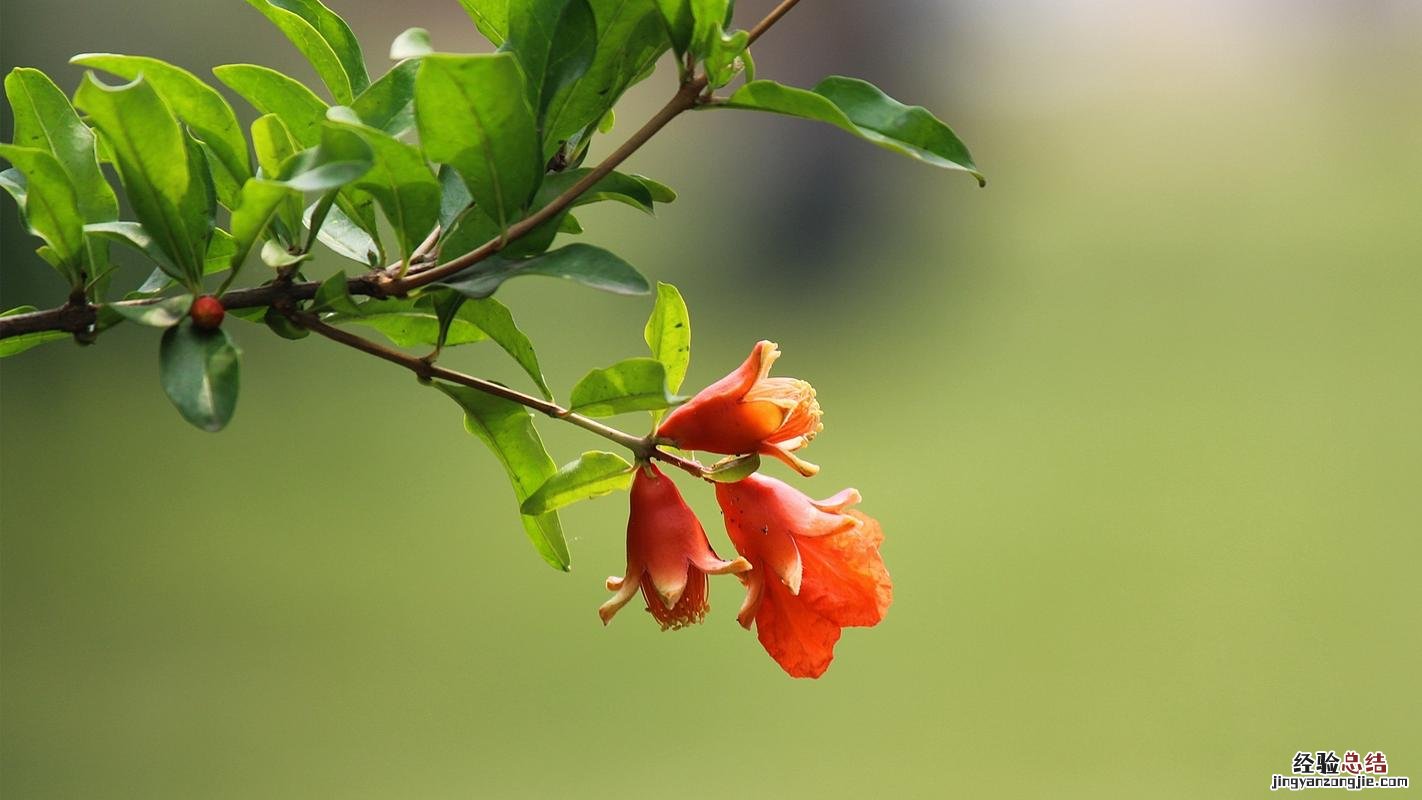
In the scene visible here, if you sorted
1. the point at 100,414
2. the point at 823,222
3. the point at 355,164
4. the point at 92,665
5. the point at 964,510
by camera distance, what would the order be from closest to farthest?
the point at 355,164
the point at 92,665
the point at 964,510
the point at 100,414
the point at 823,222

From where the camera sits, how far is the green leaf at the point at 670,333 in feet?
1.40

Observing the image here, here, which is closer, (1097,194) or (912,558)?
(912,558)

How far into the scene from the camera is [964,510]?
101 inches

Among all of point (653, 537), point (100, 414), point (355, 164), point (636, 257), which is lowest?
point (100, 414)

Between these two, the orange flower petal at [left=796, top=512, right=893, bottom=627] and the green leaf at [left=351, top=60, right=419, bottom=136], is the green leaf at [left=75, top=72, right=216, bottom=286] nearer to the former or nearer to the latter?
the green leaf at [left=351, top=60, right=419, bottom=136]

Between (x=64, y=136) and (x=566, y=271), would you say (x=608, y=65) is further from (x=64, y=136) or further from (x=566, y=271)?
(x=64, y=136)

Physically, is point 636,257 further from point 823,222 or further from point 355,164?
point 355,164

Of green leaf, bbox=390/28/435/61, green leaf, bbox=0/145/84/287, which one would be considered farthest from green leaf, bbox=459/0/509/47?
green leaf, bbox=0/145/84/287

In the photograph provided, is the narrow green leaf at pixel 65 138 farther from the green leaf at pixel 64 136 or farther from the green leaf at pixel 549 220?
the green leaf at pixel 549 220

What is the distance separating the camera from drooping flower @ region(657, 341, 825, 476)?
393mm

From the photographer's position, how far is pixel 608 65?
357mm

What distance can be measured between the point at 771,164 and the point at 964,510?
48.1 inches

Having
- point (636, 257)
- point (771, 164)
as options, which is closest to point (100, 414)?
point (636, 257)

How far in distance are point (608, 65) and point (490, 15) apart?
0.23 ft
